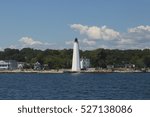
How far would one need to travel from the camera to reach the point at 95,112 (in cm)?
1264

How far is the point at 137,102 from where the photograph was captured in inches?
525

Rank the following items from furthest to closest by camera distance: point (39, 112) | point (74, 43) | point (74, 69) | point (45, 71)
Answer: point (45, 71)
point (74, 69)
point (74, 43)
point (39, 112)

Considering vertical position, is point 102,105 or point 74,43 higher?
point 74,43

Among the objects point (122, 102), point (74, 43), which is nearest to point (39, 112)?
point (122, 102)

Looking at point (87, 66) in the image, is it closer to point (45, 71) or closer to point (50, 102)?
point (45, 71)

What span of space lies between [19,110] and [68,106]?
4.59ft

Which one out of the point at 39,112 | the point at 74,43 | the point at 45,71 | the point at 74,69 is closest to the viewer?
the point at 39,112

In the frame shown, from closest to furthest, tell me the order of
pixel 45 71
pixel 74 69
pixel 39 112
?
pixel 39 112 → pixel 74 69 → pixel 45 71

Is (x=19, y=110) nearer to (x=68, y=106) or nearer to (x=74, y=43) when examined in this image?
(x=68, y=106)

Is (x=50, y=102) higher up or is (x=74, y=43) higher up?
(x=74, y=43)

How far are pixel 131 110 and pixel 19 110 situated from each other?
10.5 ft

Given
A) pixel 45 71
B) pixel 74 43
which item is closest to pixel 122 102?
pixel 74 43

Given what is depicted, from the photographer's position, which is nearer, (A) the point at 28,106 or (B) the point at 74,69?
(A) the point at 28,106

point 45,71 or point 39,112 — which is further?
point 45,71
